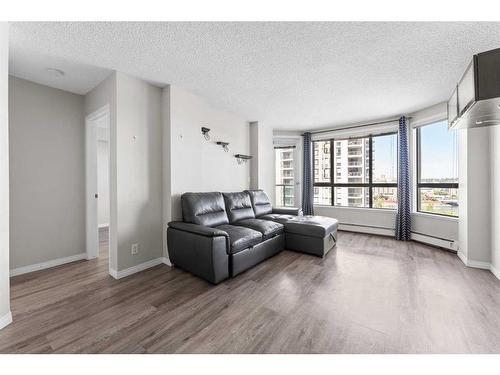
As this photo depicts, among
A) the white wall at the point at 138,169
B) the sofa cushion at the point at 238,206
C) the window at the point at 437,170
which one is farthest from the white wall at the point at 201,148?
the window at the point at 437,170

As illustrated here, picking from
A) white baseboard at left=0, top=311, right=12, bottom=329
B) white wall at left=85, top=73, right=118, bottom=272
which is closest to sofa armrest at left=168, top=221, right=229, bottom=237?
white wall at left=85, top=73, right=118, bottom=272

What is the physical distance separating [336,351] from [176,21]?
8.99ft

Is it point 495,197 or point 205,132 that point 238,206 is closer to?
point 205,132

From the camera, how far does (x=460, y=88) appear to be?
1917 mm

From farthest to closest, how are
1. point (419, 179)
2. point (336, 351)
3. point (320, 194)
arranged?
point (320, 194) < point (419, 179) < point (336, 351)

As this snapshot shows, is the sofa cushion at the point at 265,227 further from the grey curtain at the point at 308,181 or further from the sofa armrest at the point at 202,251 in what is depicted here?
the grey curtain at the point at 308,181

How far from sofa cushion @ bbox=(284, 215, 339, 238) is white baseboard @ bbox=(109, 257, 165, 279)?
205 centimetres

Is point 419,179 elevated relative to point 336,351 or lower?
elevated

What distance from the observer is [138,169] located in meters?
2.77

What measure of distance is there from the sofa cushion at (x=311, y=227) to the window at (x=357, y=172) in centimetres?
182

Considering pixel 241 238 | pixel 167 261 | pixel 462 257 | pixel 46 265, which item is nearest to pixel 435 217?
pixel 462 257

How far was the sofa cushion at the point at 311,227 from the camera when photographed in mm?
3236

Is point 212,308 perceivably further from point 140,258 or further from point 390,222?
point 390,222
